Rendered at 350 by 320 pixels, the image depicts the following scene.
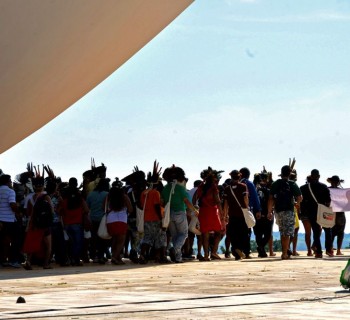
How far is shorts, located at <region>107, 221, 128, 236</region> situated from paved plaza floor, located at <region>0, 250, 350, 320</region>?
2033 millimetres

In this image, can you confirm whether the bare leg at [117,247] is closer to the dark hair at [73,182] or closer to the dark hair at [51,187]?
the dark hair at [73,182]

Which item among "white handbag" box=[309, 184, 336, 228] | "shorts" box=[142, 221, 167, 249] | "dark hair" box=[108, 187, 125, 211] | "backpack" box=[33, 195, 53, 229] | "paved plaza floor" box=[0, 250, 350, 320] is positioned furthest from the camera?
"white handbag" box=[309, 184, 336, 228]

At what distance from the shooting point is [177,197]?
15516mm

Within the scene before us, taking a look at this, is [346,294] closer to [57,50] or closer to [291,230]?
[57,50]

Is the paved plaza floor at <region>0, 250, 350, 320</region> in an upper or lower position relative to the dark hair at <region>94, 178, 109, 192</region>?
lower

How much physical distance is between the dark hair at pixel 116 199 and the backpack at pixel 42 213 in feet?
3.59

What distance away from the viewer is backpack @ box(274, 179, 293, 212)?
15844 mm

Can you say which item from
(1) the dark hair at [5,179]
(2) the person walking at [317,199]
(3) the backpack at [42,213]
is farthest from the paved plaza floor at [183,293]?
(2) the person walking at [317,199]

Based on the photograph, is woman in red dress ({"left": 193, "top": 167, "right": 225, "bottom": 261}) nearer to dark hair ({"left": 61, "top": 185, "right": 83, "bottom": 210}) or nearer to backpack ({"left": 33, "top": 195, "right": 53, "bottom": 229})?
dark hair ({"left": 61, "top": 185, "right": 83, "bottom": 210})

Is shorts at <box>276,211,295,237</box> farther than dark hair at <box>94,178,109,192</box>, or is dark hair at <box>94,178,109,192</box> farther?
dark hair at <box>94,178,109,192</box>

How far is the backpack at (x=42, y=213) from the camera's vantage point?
47.9 ft

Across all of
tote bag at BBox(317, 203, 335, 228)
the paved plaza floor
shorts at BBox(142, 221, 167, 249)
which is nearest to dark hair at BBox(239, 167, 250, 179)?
tote bag at BBox(317, 203, 335, 228)

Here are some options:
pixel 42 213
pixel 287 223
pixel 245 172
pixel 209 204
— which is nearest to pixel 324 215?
pixel 287 223

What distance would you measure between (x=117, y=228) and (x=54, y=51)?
12188mm
